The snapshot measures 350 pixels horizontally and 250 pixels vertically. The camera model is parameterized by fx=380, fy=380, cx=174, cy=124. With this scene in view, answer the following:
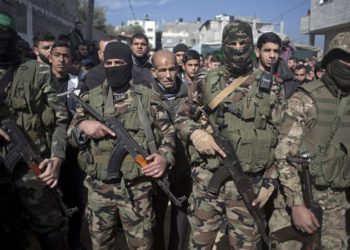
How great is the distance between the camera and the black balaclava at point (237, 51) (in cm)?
281

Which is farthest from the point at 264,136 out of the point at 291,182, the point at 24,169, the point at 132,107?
the point at 24,169

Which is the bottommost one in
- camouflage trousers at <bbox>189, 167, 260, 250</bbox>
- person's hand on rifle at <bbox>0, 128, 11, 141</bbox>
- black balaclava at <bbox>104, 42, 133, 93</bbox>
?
camouflage trousers at <bbox>189, 167, 260, 250</bbox>

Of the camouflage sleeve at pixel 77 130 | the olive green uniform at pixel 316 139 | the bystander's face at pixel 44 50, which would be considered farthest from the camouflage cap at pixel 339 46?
the bystander's face at pixel 44 50

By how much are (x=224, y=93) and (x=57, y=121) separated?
131 cm

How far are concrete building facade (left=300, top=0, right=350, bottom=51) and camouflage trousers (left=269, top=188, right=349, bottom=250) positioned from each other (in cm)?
1614

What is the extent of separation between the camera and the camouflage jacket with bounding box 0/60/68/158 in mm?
2725

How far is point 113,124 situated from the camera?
9.00 feet

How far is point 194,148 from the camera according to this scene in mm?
2918

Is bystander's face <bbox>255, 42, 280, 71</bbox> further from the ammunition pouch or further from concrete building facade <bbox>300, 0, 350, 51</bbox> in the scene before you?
concrete building facade <bbox>300, 0, 350, 51</bbox>

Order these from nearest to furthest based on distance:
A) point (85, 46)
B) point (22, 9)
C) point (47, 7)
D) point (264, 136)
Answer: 1. point (264, 136)
2. point (85, 46)
3. point (22, 9)
4. point (47, 7)

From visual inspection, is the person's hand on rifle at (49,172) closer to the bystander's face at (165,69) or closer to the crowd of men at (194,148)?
the crowd of men at (194,148)

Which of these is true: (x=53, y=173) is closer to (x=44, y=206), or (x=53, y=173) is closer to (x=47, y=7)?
(x=44, y=206)

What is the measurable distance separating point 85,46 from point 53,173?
3550mm

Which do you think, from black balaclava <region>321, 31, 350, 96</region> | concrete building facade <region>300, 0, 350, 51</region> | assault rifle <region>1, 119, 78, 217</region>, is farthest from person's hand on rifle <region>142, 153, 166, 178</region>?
concrete building facade <region>300, 0, 350, 51</region>
